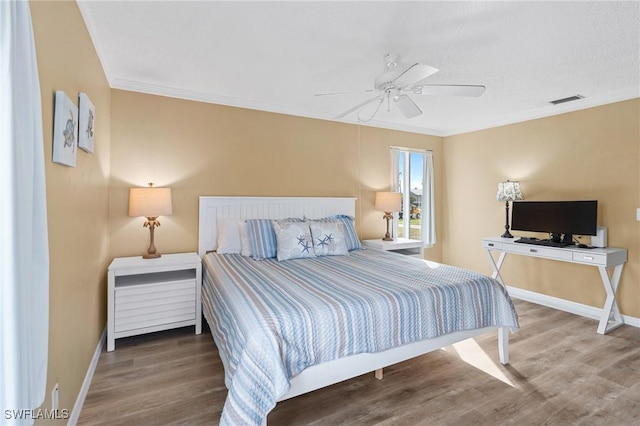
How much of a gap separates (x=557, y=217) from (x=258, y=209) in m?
3.50

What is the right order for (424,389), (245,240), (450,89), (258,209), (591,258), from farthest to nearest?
(258,209) < (245,240) < (591,258) < (450,89) < (424,389)

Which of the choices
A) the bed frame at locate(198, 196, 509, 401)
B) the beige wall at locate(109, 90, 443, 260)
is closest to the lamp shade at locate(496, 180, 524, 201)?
the beige wall at locate(109, 90, 443, 260)

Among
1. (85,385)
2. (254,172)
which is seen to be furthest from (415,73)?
(85,385)

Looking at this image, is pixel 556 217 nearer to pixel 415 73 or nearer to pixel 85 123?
pixel 415 73

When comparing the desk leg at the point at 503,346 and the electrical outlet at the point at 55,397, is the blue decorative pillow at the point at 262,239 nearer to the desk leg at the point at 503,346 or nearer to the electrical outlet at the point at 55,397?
the electrical outlet at the point at 55,397

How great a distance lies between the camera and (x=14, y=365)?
0.88 m

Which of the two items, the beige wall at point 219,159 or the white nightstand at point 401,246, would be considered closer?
the beige wall at point 219,159

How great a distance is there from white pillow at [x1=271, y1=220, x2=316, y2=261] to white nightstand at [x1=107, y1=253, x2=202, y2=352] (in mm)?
787

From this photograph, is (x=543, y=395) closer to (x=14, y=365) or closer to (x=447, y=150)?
(x=14, y=365)

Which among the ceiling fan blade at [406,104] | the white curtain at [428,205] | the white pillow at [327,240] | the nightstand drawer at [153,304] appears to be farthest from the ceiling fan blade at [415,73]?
the white curtain at [428,205]

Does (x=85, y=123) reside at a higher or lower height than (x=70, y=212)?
higher

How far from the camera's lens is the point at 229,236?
Answer: 3412 mm

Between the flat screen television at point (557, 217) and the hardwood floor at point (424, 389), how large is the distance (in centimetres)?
Answer: 116

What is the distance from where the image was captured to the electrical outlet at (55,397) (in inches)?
56.1
